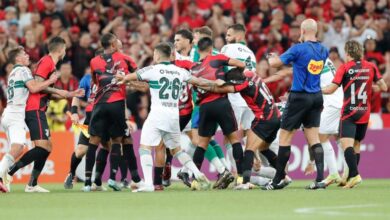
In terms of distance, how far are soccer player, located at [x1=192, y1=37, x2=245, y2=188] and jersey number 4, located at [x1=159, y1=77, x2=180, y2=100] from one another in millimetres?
544

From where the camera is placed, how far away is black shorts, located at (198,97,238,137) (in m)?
16.9

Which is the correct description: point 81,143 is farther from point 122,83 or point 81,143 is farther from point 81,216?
point 81,216

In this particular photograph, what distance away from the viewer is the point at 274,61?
15.9 metres

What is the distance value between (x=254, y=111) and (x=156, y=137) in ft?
5.48

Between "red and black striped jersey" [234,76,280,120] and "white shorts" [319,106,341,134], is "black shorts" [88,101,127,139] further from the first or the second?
"white shorts" [319,106,341,134]

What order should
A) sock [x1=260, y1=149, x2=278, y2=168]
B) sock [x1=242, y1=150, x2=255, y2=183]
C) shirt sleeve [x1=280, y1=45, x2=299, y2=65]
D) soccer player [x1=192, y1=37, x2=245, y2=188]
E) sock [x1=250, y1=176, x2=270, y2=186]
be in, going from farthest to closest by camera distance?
sock [x1=260, y1=149, x2=278, y2=168] → sock [x1=250, y1=176, x2=270, y2=186] → soccer player [x1=192, y1=37, x2=245, y2=188] → sock [x1=242, y1=150, x2=255, y2=183] → shirt sleeve [x1=280, y1=45, x2=299, y2=65]

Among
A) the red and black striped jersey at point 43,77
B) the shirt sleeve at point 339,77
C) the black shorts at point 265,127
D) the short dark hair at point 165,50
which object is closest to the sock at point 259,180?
the black shorts at point 265,127

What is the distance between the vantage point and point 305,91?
1620 cm

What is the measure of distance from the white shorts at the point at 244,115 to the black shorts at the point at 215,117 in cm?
166

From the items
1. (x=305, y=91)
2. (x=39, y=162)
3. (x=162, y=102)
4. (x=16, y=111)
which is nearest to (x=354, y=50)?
(x=305, y=91)

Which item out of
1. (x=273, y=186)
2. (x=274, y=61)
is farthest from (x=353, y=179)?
(x=274, y=61)

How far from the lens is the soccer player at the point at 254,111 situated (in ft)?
55.2

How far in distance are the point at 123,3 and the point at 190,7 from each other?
1.95 m

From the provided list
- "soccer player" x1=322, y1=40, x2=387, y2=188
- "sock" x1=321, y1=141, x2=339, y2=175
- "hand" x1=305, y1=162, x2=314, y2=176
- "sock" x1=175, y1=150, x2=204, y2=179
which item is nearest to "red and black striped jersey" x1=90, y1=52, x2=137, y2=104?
"sock" x1=175, y1=150, x2=204, y2=179
